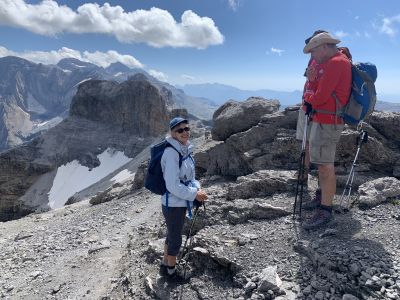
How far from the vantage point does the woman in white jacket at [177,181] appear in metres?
7.39

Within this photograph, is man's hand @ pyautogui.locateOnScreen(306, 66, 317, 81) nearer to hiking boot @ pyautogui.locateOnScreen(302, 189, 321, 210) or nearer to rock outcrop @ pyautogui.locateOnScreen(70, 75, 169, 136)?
hiking boot @ pyautogui.locateOnScreen(302, 189, 321, 210)

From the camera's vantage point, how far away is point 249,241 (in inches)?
372

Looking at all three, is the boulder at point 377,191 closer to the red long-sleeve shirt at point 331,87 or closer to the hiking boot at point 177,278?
the red long-sleeve shirt at point 331,87

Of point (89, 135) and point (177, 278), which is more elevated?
point (177, 278)

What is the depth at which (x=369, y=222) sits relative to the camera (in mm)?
9508

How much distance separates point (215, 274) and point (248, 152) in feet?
27.6

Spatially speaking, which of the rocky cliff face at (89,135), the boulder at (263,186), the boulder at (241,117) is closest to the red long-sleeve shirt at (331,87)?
the boulder at (263,186)

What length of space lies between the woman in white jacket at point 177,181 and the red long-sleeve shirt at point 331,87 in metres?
3.79

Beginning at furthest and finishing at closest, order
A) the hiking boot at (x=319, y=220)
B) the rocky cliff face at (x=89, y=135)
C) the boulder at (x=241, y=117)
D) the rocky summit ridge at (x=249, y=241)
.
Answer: the rocky cliff face at (x=89, y=135), the boulder at (x=241, y=117), the hiking boot at (x=319, y=220), the rocky summit ridge at (x=249, y=241)

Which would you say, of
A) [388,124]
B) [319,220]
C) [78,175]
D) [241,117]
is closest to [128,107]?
[78,175]

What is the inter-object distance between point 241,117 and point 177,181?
1214 cm

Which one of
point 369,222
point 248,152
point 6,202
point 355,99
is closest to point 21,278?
point 248,152

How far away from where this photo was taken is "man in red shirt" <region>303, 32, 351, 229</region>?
9.00 metres

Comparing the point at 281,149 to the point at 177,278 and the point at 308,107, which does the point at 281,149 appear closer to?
the point at 308,107
